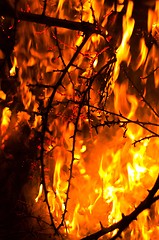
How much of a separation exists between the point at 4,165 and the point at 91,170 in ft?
2.98

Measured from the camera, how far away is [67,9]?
3.32 metres

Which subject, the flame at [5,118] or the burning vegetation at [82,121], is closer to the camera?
the burning vegetation at [82,121]

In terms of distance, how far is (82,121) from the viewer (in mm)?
3623

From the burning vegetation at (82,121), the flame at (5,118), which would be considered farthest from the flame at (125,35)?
the flame at (5,118)

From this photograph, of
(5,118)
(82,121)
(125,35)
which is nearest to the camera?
(125,35)

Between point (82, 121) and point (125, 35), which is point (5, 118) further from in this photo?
point (125, 35)

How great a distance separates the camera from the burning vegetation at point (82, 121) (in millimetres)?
3283

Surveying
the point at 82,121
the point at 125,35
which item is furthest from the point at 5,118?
the point at 125,35

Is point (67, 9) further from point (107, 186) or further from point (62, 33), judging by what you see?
point (107, 186)

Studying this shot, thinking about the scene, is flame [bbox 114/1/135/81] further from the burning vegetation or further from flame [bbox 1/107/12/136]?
flame [bbox 1/107/12/136]

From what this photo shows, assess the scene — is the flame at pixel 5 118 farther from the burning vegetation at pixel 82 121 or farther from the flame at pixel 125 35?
the flame at pixel 125 35

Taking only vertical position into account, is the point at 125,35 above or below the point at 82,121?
above

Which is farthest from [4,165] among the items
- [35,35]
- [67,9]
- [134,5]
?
[134,5]

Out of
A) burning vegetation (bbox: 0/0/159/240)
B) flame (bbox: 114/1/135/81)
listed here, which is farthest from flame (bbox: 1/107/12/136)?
flame (bbox: 114/1/135/81)
